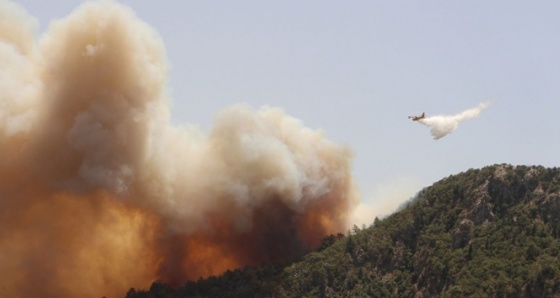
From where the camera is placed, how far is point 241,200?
153125 mm

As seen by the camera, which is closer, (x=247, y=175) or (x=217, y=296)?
(x=217, y=296)

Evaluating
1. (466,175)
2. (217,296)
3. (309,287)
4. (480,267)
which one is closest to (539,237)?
(480,267)

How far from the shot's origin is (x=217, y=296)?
131m

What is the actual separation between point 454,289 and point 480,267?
5.76m

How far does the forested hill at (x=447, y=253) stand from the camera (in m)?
116

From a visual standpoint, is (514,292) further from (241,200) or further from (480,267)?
(241,200)

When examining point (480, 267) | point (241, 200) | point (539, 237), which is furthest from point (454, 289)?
point (241, 200)

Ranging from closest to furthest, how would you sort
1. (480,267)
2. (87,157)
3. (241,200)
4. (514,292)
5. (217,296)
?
1. (514,292)
2. (480,267)
3. (217,296)
4. (87,157)
5. (241,200)

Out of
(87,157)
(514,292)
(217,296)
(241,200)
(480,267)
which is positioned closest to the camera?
(514,292)

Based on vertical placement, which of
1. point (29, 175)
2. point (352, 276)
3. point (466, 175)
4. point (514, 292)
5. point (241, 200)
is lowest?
point (514, 292)

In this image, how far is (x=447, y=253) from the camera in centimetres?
12550

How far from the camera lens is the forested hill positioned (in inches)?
4579

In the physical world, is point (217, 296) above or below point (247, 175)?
below

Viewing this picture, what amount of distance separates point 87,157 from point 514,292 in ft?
239
